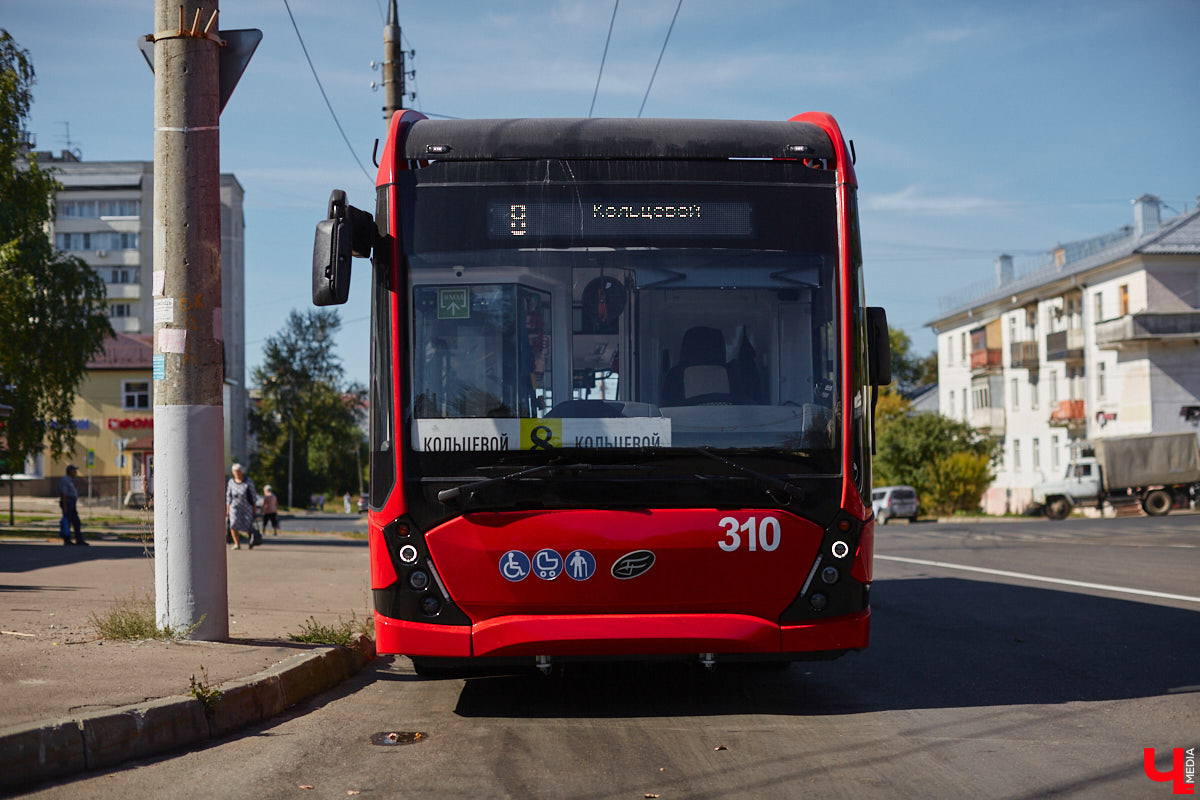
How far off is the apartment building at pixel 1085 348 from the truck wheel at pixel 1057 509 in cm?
418

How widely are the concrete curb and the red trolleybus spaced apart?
862 mm

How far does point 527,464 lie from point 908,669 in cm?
375

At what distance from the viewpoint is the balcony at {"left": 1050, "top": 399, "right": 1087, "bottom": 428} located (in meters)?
56.7

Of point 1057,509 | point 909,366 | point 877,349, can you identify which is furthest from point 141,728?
point 909,366

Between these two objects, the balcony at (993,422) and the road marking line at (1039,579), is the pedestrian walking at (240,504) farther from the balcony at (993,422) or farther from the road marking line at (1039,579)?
the balcony at (993,422)

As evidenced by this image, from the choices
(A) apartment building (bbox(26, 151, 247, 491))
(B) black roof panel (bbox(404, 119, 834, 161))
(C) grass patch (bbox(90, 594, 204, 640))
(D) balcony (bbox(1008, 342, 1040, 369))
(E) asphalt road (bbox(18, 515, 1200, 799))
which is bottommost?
(E) asphalt road (bbox(18, 515, 1200, 799))

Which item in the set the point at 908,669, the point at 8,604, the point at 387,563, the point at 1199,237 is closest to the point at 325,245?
the point at 387,563

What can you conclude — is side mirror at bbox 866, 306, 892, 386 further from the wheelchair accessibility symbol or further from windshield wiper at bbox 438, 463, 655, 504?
the wheelchair accessibility symbol

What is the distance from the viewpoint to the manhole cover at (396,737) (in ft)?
→ 20.3

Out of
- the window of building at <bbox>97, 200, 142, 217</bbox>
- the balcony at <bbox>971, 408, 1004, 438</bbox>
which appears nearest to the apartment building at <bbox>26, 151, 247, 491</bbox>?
the window of building at <bbox>97, 200, 142, 217</bbox>

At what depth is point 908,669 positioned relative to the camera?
344 inches

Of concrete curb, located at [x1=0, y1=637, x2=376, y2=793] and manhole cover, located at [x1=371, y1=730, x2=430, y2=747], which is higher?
concrete curb, located at [x1=0, y1=637, x2=376, y2=793]

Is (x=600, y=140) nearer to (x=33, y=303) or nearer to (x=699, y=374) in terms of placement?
(x=699, y=374)

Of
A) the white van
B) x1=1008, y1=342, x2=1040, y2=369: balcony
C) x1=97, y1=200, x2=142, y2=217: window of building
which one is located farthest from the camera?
x1=97, y1=200, x2=142, y2=217: window of building
